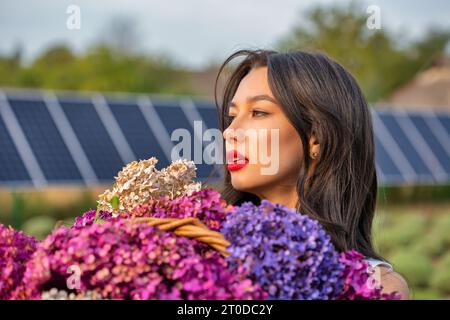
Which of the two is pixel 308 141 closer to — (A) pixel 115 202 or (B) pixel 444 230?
(A) pixel 115 202

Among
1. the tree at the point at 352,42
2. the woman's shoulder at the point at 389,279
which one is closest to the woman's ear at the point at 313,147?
the woman's shoulder at the point at 389,279

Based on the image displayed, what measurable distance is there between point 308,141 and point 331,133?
A: 10 cm

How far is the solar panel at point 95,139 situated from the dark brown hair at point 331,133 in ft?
35.2

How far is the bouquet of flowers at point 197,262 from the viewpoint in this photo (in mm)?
2066

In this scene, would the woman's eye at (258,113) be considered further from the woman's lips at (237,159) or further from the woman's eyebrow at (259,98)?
the woman's lips at (237,159)

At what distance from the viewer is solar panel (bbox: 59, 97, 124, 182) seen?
53.9ft

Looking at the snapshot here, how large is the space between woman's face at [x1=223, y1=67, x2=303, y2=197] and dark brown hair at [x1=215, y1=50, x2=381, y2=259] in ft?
0.11

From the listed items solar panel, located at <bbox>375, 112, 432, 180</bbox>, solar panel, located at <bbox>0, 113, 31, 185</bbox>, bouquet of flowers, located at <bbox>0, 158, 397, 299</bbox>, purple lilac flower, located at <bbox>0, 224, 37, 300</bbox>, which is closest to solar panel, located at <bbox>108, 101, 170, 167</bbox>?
solar panel, located at <bbox>0, 113, 31, 185</bbox>

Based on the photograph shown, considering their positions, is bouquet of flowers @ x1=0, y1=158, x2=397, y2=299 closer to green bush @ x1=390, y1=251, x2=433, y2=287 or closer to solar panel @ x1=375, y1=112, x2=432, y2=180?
green bush @ x1=390, y1=251, x2=433, y2=287

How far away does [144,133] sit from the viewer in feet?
58.7

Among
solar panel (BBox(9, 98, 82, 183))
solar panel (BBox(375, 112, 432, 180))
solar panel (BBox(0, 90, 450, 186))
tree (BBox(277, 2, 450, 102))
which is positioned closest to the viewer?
solar panel (BBox(9, 98, 82, 183))

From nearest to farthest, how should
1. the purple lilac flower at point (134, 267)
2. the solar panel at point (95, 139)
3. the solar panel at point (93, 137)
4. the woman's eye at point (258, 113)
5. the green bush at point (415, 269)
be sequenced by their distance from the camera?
the purple lilac flower at point (134, 267) → the woman's eye at point (258, 113) → the green bush at point (415, 269) → the solar panel at point (95, 139) → the solar panel at point (93, 137)

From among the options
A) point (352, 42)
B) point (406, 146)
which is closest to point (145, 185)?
point (406, 146)

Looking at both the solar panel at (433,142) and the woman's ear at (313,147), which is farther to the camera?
the solar panel at (433,142)
